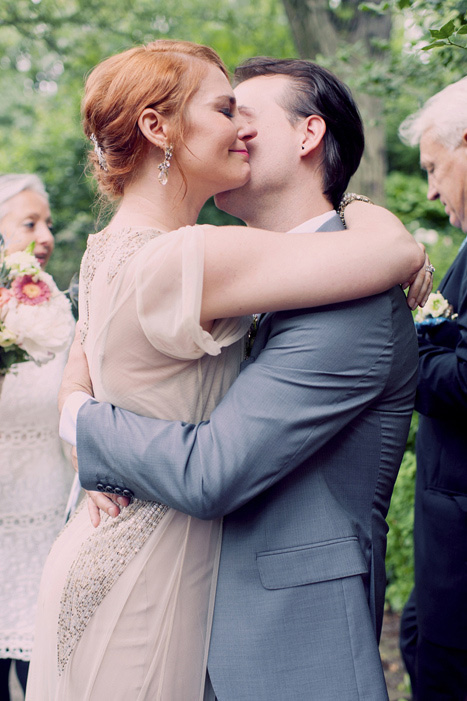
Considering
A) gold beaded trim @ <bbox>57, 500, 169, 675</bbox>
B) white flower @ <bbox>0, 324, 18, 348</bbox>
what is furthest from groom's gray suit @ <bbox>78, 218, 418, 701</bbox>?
white flower @ <bbox>0, 324, 18, 348</bbox>

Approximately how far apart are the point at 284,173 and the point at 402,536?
2972 millimetres

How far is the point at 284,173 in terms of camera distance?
2.08m

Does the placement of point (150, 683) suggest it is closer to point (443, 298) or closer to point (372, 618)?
point (372, 618)

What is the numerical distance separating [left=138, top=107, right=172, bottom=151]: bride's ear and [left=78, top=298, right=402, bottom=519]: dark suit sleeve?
24.6 inches

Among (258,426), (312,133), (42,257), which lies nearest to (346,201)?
(312,133)

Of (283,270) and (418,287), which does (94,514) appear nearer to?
(283,270)

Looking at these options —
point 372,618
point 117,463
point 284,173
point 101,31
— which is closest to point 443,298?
point 284,173

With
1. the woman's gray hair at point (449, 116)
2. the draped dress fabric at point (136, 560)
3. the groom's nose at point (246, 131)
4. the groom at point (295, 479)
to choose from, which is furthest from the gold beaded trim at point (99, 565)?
the woman's gray hair at point (449, 116)

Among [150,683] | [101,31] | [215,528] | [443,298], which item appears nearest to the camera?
[150,683]

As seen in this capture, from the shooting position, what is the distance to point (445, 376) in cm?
265

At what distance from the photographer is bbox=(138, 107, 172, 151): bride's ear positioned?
180 cm

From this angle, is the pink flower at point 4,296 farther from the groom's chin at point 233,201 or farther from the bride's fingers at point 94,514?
the bride's fingers at point 94,514

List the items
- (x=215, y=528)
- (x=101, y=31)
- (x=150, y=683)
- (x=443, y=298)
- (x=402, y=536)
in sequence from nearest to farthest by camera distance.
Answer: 1. (x=150, y=683)
2. (x=215, y=528)
3. (x=443, y=298)
4. (x=402, y=536)
5. (x=101, y=31)

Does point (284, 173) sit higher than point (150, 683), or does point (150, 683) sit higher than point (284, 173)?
point (284, 173)
